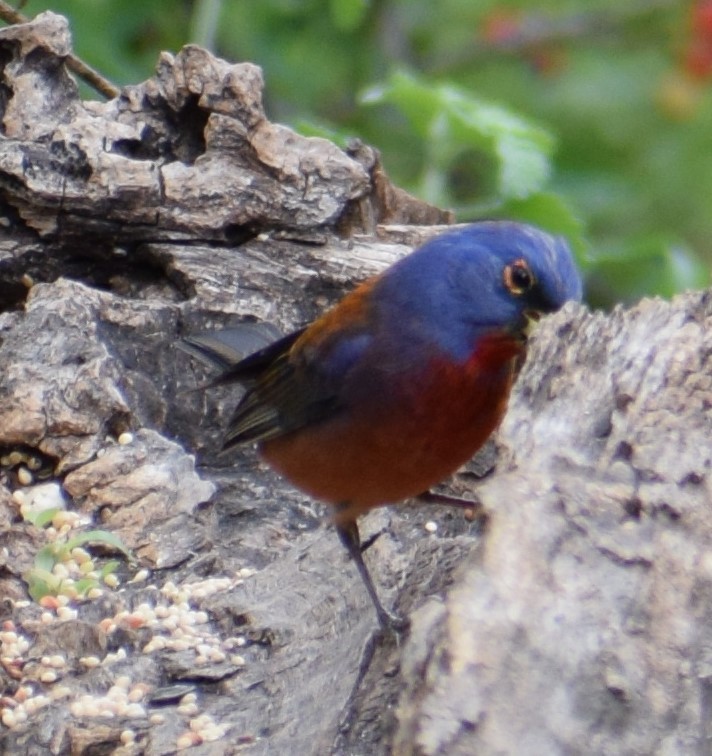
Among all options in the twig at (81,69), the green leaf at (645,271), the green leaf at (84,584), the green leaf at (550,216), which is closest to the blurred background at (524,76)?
the green leaf at (645,271)

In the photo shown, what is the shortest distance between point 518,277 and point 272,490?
1.39 meters

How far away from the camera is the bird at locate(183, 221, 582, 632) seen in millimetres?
4188

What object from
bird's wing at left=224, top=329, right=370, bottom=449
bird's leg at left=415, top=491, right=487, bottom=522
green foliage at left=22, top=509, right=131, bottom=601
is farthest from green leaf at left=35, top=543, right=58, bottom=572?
bird's leg at left=415, top=491, right=487, bottom=522

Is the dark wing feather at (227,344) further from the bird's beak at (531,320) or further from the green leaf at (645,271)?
the green leaf at (645,271)

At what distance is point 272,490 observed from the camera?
511 cm

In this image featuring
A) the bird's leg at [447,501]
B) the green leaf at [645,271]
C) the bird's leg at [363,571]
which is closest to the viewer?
the bird's leg at [363,571]

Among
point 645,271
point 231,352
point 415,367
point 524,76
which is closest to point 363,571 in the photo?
point 415,367

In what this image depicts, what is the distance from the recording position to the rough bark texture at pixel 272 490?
111 inches

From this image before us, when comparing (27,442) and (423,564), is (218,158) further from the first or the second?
(423,564)

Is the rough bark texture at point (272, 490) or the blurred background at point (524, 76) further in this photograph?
the blurred background at point (524, 76)

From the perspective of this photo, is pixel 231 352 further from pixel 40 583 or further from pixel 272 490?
pixel 40 583

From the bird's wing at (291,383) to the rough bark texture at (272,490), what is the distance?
0.79 ft

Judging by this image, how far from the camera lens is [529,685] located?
9.00 feet

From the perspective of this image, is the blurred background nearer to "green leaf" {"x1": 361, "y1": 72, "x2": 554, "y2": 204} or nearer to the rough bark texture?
"green leaf" {"x1": 361, "y1": 72, "x2": 554, "y2": 204}
